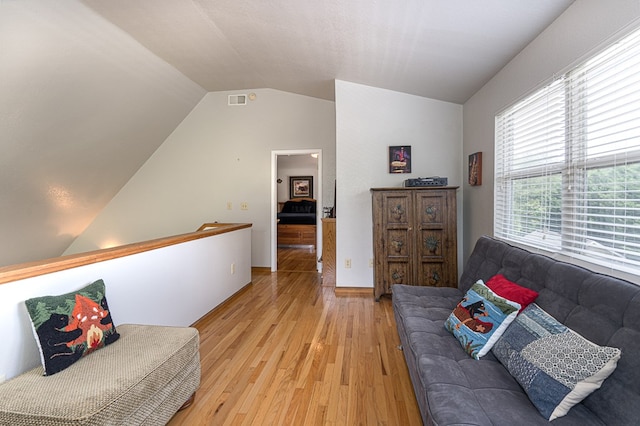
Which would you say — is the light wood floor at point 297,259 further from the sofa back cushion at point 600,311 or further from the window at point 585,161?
the sofa back cushion at point 600,311

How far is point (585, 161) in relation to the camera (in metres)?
1.64

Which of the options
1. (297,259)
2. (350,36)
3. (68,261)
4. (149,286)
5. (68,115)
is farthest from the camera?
(297,259)

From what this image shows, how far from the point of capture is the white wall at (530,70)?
1456mm

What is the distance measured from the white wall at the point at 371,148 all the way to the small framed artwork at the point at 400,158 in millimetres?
61

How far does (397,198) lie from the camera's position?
3.31m

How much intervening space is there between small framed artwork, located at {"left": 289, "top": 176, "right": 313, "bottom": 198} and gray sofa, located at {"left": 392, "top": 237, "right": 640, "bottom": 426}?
7056mm

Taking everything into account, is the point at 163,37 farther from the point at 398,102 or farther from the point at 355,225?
the point at 355,225

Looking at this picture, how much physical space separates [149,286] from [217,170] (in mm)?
2994

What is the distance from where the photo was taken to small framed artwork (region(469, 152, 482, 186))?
3.03 m

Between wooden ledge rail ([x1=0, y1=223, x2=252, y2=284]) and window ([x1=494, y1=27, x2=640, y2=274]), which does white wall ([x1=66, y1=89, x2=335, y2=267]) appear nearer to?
wooden ledge rail ([x1=0, y1=223, x2=252, y2=284])

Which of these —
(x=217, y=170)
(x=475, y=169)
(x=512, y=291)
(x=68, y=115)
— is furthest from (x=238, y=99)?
(x=512, y=291)

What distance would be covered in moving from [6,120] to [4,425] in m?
3.01

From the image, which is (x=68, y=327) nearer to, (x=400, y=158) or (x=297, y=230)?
(x=400, y=158)

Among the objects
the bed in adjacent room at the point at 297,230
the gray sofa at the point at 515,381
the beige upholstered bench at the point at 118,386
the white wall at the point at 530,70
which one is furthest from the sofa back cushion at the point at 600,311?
the bed in adjacent room at the point at 297,230
